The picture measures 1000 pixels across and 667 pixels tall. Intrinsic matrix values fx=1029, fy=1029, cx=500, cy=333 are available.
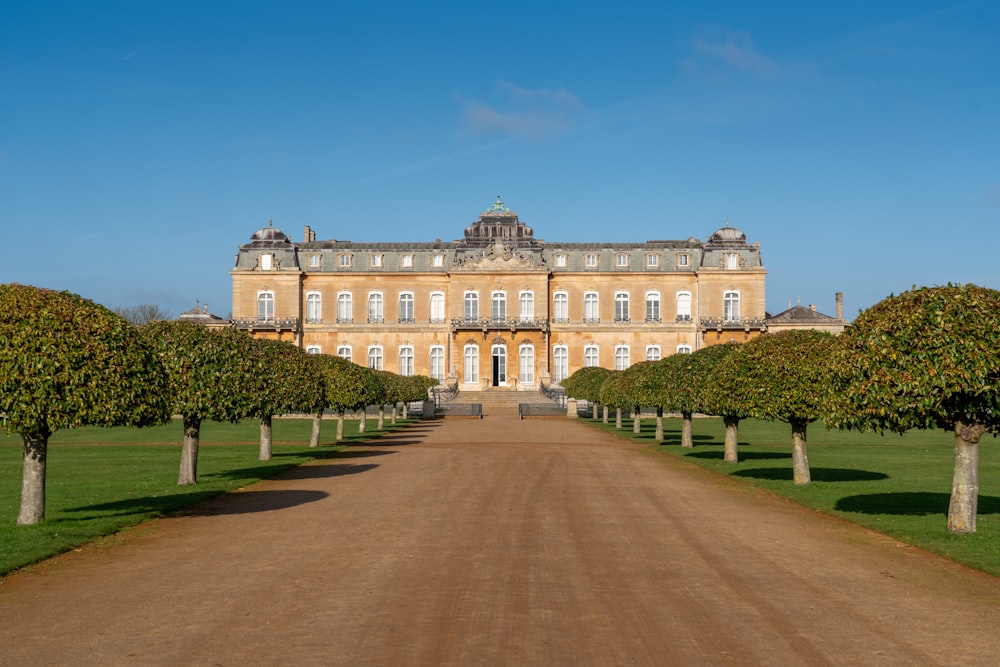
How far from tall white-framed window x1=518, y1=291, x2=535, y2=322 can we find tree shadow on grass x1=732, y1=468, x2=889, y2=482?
47057mm

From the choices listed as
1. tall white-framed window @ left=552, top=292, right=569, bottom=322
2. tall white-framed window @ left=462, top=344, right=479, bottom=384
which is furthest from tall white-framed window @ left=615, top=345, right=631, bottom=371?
tall white-framed window @ left=462, top=344, right=479, bottom=384

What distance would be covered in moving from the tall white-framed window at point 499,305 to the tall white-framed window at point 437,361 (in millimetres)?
4586

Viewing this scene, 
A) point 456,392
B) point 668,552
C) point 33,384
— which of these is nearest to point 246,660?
point 668,552

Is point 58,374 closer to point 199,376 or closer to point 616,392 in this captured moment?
→ point 199,376

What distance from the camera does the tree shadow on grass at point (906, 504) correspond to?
15.3 m

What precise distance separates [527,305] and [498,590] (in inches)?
2388

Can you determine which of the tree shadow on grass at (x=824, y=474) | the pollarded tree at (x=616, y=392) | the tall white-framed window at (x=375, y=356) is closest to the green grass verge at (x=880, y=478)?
the tree shadow on grass at (x=824, y=474)

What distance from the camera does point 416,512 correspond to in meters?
14.9

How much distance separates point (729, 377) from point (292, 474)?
9.21m

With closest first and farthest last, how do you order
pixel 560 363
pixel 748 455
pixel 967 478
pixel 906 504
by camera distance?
pixel 967 478 → pixel 906 504 → pixel 748 455 → pixel 560 363

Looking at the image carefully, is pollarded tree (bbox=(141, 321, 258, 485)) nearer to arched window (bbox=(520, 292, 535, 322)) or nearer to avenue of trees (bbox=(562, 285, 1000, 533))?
avenue of trees (bbox=(562, 285, 1000, 533))

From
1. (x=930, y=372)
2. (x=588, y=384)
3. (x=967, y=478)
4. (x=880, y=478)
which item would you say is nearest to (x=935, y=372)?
(x=930, y=372)

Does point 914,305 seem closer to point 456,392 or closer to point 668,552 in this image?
point 668,552

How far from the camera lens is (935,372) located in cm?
1229
